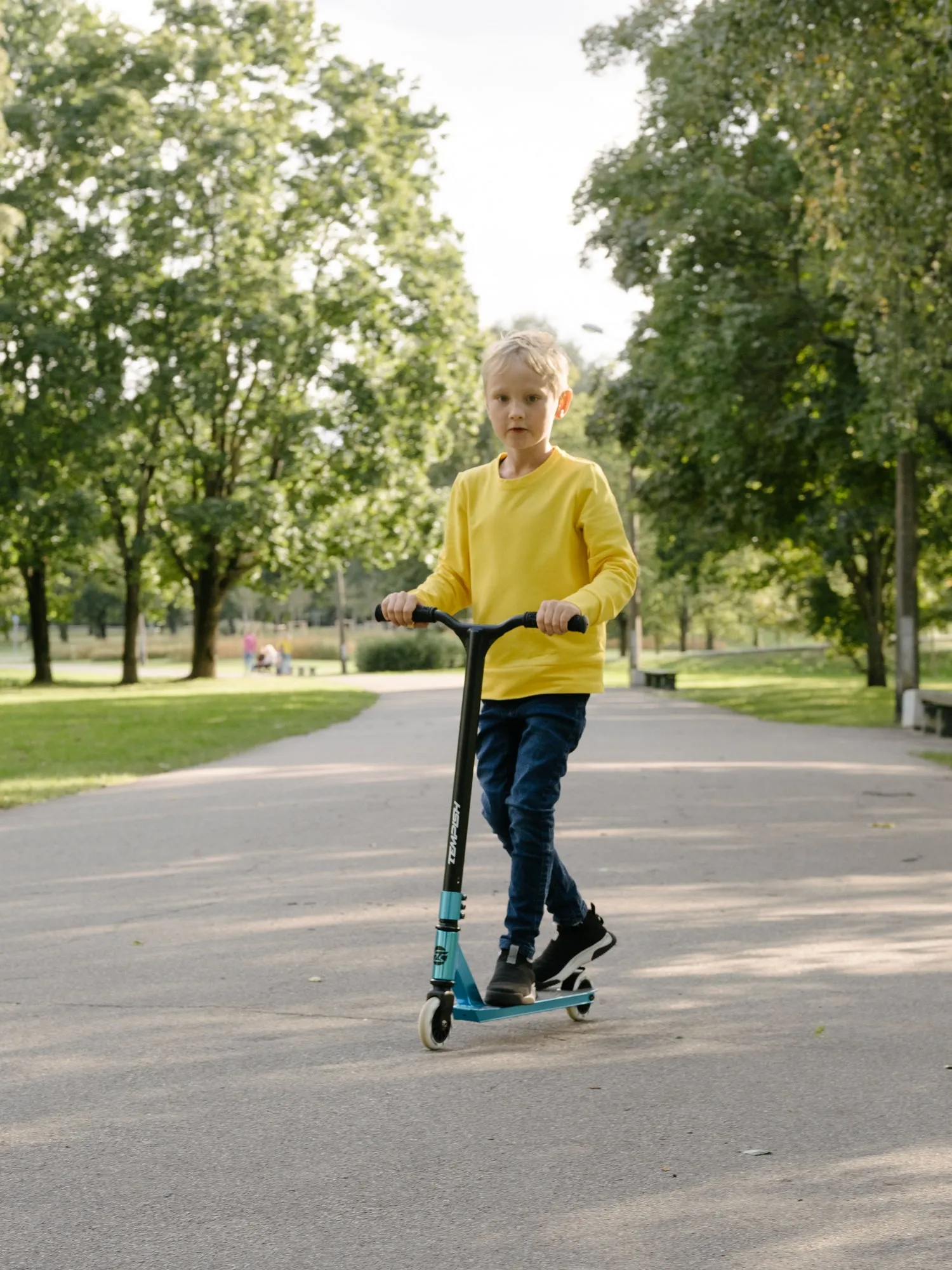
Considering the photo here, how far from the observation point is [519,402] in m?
4.70

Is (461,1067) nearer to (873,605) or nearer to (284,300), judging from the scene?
(873,605)

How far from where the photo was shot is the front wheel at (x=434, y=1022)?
4414 millimetres

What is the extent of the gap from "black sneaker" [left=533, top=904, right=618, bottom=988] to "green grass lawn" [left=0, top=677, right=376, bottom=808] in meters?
7.29

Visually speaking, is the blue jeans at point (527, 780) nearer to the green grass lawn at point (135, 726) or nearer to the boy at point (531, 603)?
the boy at point (531, 603)

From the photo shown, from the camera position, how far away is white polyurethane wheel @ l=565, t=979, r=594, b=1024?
194 inches

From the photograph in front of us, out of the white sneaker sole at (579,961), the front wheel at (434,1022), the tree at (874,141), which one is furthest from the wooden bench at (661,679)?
the front wheel at (434,1022)

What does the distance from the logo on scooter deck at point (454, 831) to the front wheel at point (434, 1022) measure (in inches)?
14.7

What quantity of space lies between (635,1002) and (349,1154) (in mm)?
1756

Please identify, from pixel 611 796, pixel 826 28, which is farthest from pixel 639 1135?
pixel 826 28

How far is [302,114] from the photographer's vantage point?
39812 mm

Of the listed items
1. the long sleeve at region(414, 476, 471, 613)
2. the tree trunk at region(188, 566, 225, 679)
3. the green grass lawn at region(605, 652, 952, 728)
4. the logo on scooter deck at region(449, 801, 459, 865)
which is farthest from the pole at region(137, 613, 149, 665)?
the logo on scooter deck at region(449, 801, 459, 865)

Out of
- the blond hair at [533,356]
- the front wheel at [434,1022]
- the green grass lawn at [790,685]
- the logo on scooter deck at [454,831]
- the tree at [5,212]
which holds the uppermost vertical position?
the tree at [5,212]

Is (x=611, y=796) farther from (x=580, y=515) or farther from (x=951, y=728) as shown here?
(x=951, y=728)

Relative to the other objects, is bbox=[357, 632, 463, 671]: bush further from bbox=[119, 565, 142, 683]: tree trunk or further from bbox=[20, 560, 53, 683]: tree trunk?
bbox=[119, 565, 142, 683]: tree trunk
